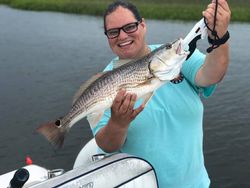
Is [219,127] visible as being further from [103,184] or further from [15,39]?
[15,39]

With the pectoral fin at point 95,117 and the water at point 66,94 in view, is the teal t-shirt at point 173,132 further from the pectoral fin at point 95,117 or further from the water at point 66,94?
the water at point 66,94

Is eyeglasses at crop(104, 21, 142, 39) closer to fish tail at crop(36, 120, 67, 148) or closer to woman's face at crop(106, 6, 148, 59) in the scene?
woman's face at crop(106, 6, 148, 59)

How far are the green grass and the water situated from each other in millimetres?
4788

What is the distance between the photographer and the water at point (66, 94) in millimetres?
12484

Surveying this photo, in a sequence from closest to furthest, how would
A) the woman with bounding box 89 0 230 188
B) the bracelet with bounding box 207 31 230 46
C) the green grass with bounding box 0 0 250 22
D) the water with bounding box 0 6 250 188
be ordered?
the bracelet with bounding box 207 31 230 46 → the woman with bounding box 89 0 230 188 → the water with bounding box 0 6 250 188 → the green grass with bounding box 0 0 250 22

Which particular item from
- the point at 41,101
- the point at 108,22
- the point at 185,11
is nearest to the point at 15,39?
the point at 41,101

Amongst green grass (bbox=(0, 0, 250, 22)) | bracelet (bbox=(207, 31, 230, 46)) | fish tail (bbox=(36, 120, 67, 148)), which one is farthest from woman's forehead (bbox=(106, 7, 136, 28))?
green grass (bbox=(0, 0, 250, 22))

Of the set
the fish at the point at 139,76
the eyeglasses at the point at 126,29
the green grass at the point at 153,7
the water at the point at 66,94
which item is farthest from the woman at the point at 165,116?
the green grass at the point at 153,7

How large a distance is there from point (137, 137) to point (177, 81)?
0.63 m

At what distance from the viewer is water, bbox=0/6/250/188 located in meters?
12.5

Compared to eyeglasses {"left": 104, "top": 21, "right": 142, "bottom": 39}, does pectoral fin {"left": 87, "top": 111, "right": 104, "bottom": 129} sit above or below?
below

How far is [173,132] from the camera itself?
374cm

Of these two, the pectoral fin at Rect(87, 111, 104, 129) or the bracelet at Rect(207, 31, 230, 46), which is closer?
the bracelet at Rect(207, 31, 230, 46)

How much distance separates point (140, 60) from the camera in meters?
3.62
